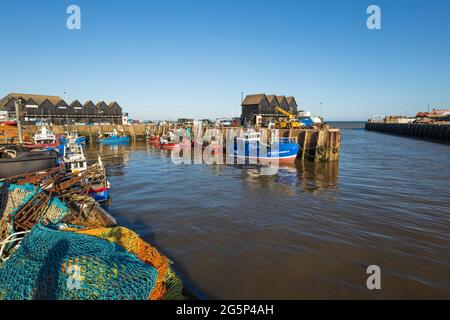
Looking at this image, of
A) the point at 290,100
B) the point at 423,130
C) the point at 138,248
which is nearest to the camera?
the point at 138,248

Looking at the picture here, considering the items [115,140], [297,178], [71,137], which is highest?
[71,137]

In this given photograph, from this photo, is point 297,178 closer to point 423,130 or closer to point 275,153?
point 275,153

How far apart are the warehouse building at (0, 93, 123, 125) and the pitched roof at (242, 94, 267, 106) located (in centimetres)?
3844

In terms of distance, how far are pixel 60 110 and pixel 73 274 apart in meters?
76.1

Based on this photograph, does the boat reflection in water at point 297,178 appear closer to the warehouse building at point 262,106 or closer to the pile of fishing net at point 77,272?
the pile of fishing net at point 77,272

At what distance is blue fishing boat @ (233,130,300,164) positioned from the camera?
1041 inches

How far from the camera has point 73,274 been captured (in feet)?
13.4

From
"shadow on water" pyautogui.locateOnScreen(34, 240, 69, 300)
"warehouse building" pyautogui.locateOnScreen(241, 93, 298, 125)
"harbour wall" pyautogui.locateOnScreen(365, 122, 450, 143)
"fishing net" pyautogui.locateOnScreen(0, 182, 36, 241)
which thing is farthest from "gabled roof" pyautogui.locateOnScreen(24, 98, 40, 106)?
"harbour wall" pyautogui.locateOnScreen(365, 122, 450, 143)

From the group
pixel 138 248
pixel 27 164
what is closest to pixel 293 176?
pixel 138 248

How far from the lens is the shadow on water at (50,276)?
3.93m

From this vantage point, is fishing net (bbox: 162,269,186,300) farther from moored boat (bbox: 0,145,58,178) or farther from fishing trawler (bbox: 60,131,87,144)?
fishing trawler (bbox: 60,131,87,144)

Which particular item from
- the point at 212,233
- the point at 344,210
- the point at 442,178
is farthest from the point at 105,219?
the point at 442,178

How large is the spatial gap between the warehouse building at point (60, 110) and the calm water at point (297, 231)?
5545 cm

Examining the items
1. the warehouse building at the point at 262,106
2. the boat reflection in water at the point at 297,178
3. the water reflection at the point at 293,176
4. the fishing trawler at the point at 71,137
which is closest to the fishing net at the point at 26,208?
the boat reflection in water at the point at 297,178
